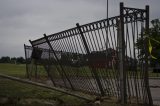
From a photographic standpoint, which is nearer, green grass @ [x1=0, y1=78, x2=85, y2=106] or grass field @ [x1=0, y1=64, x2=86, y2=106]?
grass field @ [x1=0, y1=64, x2=86, y2=106]

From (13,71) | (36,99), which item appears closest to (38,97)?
(36,99)

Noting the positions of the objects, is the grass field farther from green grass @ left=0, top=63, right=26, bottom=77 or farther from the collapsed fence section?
green grass @ left=0, top=63, right=26, bottom=77

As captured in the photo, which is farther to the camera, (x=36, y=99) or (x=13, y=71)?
(x=13, y=71)

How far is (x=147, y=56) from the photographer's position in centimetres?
879

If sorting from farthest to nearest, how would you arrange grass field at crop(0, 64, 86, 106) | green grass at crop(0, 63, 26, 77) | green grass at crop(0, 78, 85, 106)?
green grass at crop(0, 63, 26, 77)
green grass at crop(0, 78, 85, 106)
grass field at crop(0, 64, 86, 106)

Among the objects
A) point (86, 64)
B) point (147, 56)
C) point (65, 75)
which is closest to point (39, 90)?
point (86, 64)

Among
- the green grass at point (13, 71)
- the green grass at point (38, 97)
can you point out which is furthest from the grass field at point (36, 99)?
the green grass at point (13, 71)

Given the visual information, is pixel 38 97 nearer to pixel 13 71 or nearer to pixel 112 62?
pixel 112 62

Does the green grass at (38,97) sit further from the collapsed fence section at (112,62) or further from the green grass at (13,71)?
the green grass at (13,71)

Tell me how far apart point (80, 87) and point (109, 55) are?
2766 mm

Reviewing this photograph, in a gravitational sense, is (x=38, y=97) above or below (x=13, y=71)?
below

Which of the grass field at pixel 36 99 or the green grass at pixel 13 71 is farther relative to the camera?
the green grass at pixel 13 71

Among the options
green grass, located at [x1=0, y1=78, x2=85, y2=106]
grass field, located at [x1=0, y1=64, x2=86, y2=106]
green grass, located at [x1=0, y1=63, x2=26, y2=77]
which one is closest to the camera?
grass field, located at [x1=0, y1=64, x2=86, y2=106]

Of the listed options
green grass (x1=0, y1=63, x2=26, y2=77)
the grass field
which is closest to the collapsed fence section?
the grass field
